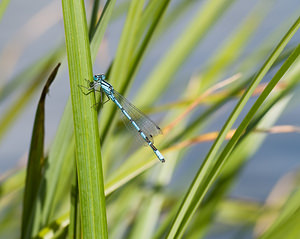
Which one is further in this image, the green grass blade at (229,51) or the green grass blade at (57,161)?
the green grass blade at (229,51)

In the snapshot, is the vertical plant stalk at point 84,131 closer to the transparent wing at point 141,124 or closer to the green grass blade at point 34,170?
Result: the green grass blade at point 34,170

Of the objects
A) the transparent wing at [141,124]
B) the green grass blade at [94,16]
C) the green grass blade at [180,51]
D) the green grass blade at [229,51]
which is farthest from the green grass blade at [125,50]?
the green grass blade at [229,51]

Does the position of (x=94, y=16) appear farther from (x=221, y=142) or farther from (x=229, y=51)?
(x=229, y=51)

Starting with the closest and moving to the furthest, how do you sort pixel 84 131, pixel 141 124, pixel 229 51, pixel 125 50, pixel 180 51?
pixel 84 131 < pixel 125 50 < pixel 141 124 < pixel 180 51 < pixel 229 51

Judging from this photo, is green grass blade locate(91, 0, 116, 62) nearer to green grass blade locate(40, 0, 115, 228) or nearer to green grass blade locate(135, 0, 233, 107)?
green grass blade locate(40, 0, 115, 228)

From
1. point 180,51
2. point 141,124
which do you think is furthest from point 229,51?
point 141,124

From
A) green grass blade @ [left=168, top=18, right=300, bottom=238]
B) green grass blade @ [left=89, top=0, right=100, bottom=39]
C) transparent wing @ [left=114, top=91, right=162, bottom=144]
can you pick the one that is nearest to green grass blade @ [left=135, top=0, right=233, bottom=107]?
transparent wing @ [left=114, top=91, right=162, bottom=144]
